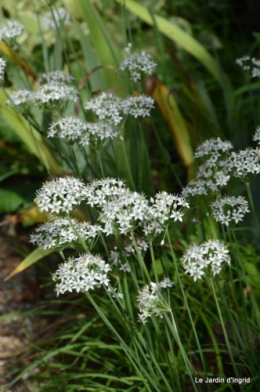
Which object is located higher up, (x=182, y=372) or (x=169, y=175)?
(x=169, y=175)

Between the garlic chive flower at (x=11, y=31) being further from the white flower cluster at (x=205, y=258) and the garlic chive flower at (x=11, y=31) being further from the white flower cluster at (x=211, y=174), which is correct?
the white flower cluster at (x=205, y=258)

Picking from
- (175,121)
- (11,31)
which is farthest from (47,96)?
(175,121)

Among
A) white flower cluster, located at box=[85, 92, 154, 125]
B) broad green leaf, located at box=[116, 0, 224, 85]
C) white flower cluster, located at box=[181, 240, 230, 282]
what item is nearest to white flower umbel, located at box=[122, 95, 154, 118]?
white flower cluster, located at box=[85, 92, 154, 125]

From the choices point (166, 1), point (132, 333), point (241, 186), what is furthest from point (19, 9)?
point (132, 333)

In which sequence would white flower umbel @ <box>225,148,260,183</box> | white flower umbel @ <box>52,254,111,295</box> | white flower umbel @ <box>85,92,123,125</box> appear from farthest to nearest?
1. white flower umbel @ <box>85,92,123,125</box>
2. white flower umbel @ <box>225,148,260,183</box>
3. white flower umbel @ <box>52,254,111,295</box>

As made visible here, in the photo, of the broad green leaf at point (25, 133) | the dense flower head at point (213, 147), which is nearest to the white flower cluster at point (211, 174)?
the dense flower head at point (213, 147)

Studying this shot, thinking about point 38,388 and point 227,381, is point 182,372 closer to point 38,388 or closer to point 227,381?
point 227,381

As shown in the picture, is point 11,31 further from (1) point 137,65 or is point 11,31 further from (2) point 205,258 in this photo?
(2) point 205,258

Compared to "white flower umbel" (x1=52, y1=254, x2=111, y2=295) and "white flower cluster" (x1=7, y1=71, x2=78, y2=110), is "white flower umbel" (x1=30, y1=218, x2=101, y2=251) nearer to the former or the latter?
"white flower umbel" (x1=52, y1=254, x2=111, y2=295)

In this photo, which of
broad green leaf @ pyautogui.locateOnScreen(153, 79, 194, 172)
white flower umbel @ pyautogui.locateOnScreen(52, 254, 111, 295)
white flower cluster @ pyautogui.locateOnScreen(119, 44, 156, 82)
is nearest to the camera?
white flower umbel @ pyautogui.locateOnScreen(52, 254, 111, 295)
